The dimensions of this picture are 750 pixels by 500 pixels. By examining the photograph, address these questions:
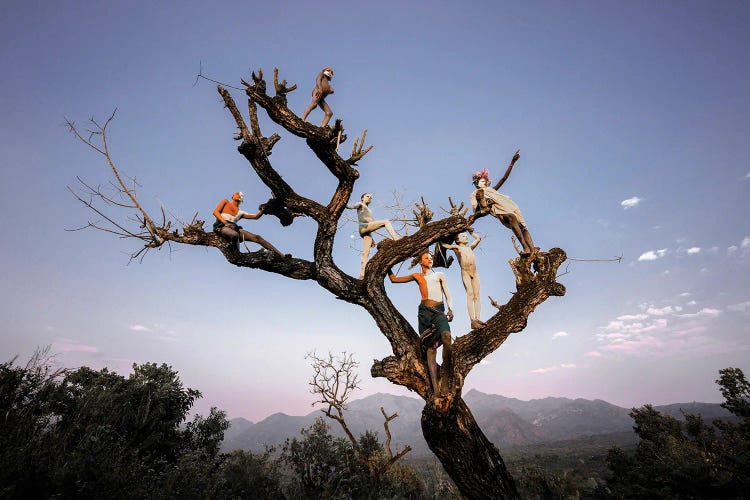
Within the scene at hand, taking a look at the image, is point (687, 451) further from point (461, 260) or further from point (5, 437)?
point (5, 437)

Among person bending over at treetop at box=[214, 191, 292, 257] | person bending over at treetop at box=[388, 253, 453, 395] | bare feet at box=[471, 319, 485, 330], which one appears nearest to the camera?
person bending over at treetop at box=[388, 253, 453, 395]

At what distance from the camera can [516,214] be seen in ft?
18.5

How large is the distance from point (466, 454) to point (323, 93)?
20.6 feet

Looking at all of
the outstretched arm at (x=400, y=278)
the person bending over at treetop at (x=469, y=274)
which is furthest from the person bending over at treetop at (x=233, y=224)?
the person bending over at treetop at (x=469, y=274)

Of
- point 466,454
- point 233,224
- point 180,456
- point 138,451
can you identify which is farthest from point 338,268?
point 180,456

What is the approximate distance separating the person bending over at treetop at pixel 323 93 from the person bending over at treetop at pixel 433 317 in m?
3.50

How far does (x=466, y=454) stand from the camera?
327cm

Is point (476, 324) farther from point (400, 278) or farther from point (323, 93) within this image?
point (323, 93)

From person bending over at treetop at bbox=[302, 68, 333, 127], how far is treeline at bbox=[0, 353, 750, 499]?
24.7 ft

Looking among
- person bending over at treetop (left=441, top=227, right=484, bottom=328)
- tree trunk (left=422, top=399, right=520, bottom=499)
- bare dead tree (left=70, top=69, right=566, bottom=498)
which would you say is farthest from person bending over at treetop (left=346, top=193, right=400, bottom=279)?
tree trunk (left=422, top=399, right=520, bottom=499)

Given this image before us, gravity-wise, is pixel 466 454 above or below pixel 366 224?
below

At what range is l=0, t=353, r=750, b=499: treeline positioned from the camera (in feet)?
19.2

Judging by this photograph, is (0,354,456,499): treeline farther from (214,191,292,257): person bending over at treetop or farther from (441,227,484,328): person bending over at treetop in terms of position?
(441,227,484,328): person bending over at treetop

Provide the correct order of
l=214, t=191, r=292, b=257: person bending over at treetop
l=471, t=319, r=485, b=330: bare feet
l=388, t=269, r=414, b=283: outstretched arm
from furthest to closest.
Answer: l=214, t=191, r=292, b=257: person bending over at treetop
l=388, t=269, r=414, b=283: outstretched arm
l=471, t=319, r=485, b=330: bare feet
